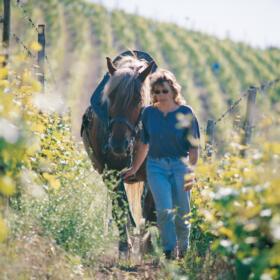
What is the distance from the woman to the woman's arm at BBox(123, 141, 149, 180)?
8.1 inches

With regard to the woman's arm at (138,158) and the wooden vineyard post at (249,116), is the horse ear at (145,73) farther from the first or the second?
the wooden vineyard post at (249,116)

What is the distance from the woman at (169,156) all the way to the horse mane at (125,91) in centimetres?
39

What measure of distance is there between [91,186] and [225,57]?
37.6 meters

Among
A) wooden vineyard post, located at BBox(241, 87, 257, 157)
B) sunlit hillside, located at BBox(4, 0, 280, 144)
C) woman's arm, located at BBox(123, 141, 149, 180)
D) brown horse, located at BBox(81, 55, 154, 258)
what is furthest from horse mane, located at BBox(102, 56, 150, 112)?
sunlit hillside, located at BBox(4, 0, 280, 144)

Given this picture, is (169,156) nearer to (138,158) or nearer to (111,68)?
(138,158)

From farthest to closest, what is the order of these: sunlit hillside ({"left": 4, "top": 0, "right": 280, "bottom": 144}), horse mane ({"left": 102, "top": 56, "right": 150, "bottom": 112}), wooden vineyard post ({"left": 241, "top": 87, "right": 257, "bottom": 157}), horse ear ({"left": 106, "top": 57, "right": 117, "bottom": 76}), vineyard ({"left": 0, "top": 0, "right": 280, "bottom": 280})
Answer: sunlit hillside ({"left": 4, "top": 0, "right": 280, "bottom": 144}) → wooden vineyard post ({"left": 241, "top": 87, "right": 257, "bottom": 157}) → horse ear ({"left": 106, "top": 57, "right": 117, "bottom": 76}) → horse mane ({"left": 102, "top": 56, "right": 150, "bottom": 112}) → vineyard ({"left": 0, "top": 0, "right": 280, "bottom": 280})

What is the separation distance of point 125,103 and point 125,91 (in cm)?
11

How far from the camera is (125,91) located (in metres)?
6.44

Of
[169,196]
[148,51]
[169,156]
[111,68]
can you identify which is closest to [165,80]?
[169,156]

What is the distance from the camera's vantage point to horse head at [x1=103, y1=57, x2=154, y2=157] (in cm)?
622

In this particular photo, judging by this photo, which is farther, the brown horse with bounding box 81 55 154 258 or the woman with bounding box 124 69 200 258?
the brown horse with bounding box 81 55 154 258

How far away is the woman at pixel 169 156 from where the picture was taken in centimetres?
592

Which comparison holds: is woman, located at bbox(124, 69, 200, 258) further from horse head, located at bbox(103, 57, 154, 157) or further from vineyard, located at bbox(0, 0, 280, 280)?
horse head, located at bbox(103, 57, 154, 157)

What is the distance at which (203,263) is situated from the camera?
15.2ft
